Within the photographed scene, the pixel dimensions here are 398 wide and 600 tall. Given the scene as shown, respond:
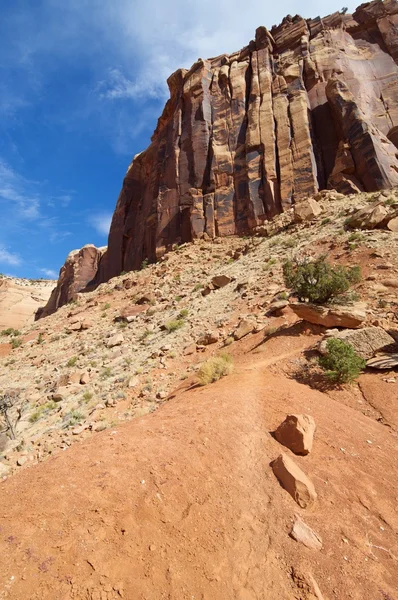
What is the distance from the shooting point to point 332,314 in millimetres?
9172

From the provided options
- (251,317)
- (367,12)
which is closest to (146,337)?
(251,317)

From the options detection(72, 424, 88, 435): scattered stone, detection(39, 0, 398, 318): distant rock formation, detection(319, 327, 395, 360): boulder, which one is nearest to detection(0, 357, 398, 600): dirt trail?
detection(319, 327, 395, 360): boulder

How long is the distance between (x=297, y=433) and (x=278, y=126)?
29847 mm

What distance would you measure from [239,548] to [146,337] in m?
12.4

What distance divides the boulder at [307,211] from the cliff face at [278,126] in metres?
3.77

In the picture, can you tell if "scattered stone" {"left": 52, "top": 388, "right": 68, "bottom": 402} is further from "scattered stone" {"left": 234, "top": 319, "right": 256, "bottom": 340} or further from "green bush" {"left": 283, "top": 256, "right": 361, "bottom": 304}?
"green bush" {"left": 283, "top": 256, "right": 361, "bottom": 304}

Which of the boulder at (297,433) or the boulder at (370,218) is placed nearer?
the boulder at (297,433)

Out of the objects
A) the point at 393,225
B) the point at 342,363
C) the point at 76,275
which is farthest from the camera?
the point at 76,275

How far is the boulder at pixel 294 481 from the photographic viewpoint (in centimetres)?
400

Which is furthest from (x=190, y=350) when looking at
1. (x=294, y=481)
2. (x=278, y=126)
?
(x=278, y=126)

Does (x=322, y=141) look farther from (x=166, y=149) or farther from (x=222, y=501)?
(x=222, y=501)

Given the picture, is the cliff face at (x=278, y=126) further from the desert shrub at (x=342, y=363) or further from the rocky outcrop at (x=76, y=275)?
the desert shrub at (x=342, y=363)

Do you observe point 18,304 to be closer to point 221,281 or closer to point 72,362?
point 72,362

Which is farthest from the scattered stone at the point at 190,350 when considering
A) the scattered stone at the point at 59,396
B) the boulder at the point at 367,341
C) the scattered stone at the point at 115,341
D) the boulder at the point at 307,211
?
the boulder at the point at 307,211
